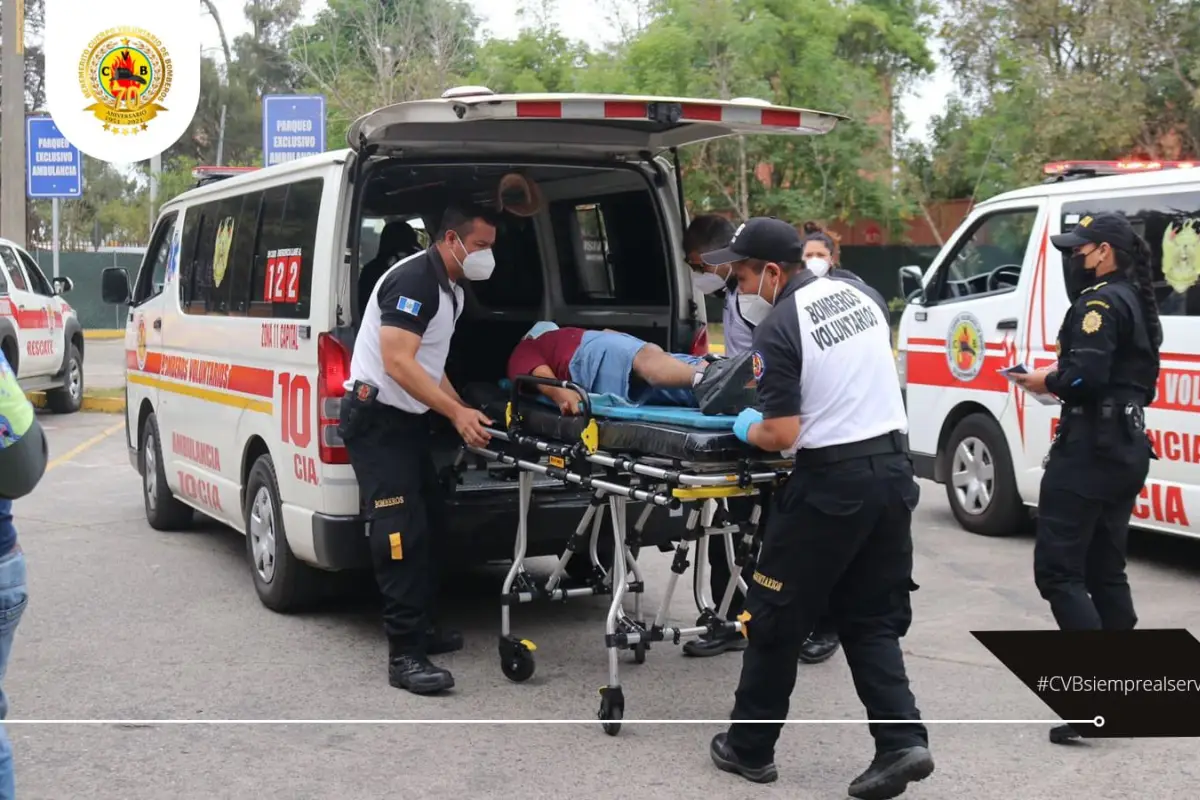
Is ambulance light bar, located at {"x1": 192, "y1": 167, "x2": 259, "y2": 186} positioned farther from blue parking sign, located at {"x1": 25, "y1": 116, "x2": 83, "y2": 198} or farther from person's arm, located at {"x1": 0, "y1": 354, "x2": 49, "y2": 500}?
blue parking sign, located at {"x1": 25, "y1": 116, "x2": 83, "y2": 198}

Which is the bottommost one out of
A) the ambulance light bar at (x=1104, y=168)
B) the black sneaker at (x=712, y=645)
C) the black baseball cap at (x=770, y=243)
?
the black sneaker at (x=712, y=645)

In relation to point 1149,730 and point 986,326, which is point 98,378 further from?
point 1149,730

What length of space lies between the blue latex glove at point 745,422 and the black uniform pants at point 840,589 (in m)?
0.21

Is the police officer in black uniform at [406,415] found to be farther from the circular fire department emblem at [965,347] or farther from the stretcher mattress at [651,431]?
the circular fire department emblem at [965,347]

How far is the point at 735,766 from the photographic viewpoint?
4.70m

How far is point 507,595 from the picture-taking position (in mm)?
5898

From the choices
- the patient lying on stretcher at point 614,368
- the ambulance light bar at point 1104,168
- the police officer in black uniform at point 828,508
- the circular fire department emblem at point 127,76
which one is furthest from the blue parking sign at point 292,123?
the police officer in black uniform at point 828,508

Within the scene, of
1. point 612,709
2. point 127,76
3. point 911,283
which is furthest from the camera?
point 127,76

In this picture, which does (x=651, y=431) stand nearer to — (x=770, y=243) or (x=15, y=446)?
(x=770, y=243)

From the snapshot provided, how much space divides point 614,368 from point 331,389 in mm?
1215

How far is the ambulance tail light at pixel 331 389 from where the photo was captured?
6074 millimetres

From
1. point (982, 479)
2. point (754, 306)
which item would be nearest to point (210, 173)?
point (754, 306)

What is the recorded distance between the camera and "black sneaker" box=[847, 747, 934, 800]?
441 cm

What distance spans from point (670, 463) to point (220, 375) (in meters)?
3.39
